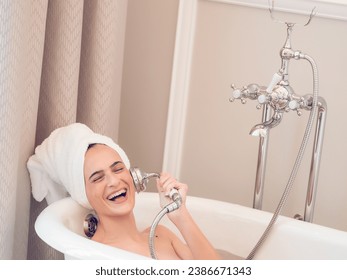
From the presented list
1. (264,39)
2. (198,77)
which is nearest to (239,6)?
(264,39)

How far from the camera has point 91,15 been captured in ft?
6.15

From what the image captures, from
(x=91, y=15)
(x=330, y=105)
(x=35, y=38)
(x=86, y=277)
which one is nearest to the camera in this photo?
(x=86, y=277)

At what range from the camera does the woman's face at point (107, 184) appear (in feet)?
5.38

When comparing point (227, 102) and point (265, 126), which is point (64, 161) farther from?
point (227, 102)

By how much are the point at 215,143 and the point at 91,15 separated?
25.0 inches

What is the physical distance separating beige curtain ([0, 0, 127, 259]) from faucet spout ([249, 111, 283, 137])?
1.50ft

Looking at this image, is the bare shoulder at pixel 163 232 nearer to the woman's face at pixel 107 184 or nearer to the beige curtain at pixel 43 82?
the woman's face at pixel 107 184

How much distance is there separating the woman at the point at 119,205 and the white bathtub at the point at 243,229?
0.27 ft

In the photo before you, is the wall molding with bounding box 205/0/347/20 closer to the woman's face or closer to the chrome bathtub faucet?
the chrome bathtub faucet

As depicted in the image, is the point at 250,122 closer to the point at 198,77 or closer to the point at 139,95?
the point at 198,77

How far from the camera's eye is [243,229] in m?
1.88

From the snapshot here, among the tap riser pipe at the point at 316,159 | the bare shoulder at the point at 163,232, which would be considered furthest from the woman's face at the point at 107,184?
the tap riser pipe at the point at 316,159

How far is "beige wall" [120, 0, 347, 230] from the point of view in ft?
6.78

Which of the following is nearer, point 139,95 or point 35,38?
point 35,38
